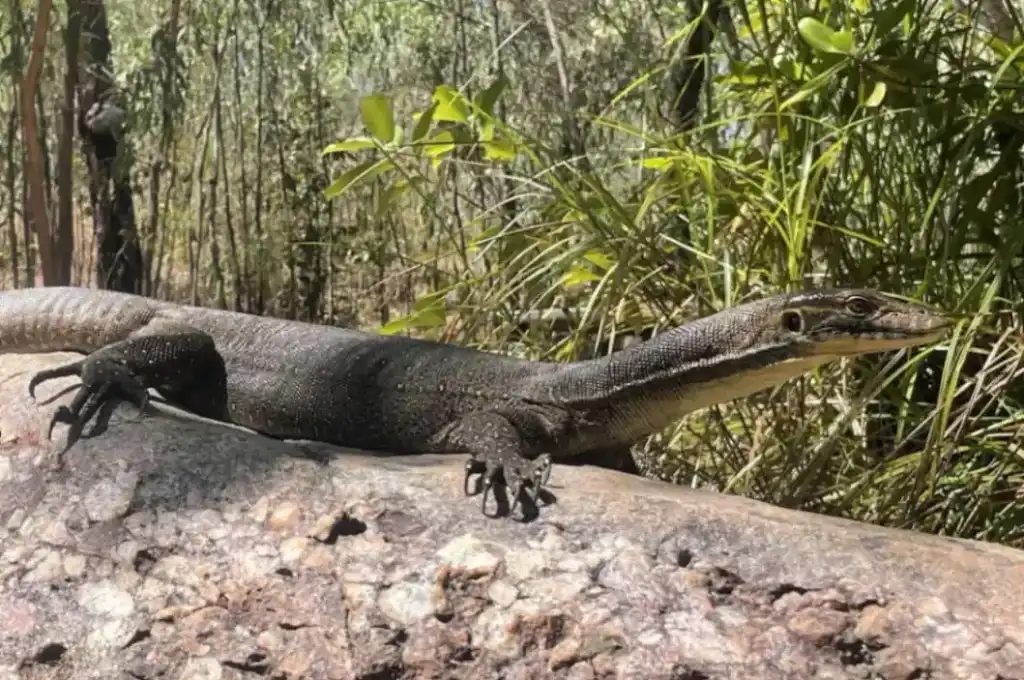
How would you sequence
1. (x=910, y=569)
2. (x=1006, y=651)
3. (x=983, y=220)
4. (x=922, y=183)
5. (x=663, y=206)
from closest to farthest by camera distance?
(x=1006, y=651) < (x=910, y=569) < (x=983, y=220) < (x=922, y=183) < (x=663, y=206)

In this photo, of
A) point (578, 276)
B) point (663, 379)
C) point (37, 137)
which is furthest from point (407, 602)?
point (37, 137)

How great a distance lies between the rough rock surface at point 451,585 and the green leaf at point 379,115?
1469 millimetres

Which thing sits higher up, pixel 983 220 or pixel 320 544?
pixel 983 220

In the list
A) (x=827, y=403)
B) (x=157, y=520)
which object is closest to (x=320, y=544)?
(x=157, y=520)

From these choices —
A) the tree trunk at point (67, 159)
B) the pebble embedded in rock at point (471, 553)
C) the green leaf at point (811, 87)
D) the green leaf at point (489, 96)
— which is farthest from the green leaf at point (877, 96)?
the tree trunk at point (67, 159)

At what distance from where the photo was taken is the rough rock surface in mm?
1556

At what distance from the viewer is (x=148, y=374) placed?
97.5 inches

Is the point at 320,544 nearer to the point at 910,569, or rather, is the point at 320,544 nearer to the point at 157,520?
the point at 157,520

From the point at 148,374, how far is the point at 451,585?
113 centimetres

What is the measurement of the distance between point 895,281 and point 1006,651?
1285mm

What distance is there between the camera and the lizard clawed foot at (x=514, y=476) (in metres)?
1.89

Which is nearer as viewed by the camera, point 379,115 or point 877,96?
point 877,96

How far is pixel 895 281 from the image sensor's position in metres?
2.62

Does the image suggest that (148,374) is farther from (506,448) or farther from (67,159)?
(67,159)
